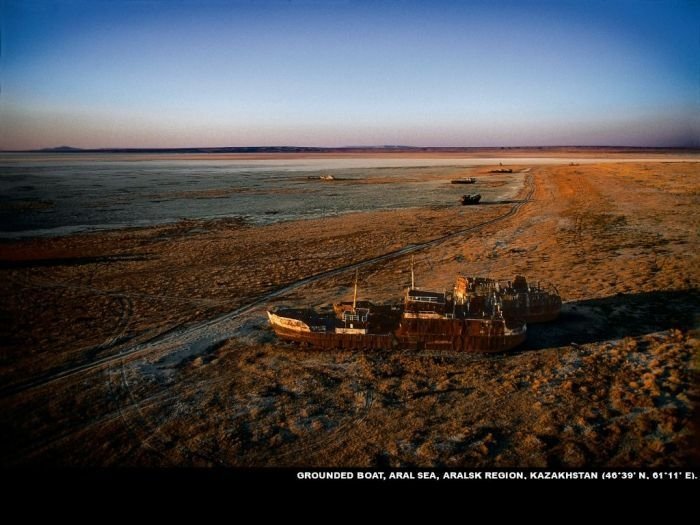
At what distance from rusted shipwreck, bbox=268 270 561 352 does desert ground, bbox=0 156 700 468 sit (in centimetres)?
45

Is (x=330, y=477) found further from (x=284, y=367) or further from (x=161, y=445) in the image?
(x=284, y=367)

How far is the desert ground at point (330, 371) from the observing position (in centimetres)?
763

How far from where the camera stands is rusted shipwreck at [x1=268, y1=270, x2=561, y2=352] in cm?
1103

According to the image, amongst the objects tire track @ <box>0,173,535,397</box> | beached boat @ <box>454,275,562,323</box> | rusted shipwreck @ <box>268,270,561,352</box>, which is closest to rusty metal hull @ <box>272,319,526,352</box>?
rusted shipwreck @ <box>268,270,561,352</box>

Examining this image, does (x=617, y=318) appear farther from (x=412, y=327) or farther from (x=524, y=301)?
(x=412, y=327)

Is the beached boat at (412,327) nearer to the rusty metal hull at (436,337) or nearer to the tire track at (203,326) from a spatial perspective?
the rusty metal hull at (436,337)

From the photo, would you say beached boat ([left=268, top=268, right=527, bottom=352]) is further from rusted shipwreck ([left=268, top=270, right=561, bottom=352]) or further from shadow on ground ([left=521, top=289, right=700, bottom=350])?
shadow on ground ([left=521, top=289, right=700, bottom=350])

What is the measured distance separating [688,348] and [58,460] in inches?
592

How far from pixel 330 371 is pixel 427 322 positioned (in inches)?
118

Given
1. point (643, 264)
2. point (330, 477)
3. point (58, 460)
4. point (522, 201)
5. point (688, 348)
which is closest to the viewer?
point (330, 477)

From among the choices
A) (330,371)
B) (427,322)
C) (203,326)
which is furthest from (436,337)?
(203,326)

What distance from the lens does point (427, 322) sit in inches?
438

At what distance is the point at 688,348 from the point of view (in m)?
10.8

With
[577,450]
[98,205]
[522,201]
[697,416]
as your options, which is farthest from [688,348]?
[98,205]
